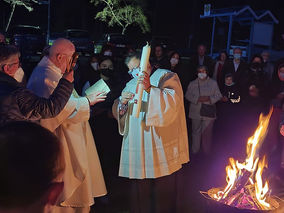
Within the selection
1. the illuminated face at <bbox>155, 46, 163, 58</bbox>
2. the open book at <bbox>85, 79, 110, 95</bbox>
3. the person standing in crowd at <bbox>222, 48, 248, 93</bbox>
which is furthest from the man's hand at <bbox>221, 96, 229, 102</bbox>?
the open book at <bbox>85, 79, 110, 95</bbox>

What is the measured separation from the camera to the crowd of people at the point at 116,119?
1.53 meters

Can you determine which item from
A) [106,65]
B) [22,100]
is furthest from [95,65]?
[22,100]

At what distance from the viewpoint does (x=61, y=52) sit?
12.6ft

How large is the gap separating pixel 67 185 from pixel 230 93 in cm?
527

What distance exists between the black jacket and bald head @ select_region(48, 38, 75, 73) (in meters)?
0.81

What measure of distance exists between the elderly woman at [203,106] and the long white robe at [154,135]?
3.42 meters

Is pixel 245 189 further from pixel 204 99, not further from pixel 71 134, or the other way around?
pixel 204 99

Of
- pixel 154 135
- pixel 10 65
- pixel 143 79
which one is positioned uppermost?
pixel 10 65

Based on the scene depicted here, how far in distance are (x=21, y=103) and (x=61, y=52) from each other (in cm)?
110

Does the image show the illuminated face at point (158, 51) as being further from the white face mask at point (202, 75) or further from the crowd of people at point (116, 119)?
the white face mask at point (202, 75)

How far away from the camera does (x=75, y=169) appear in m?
4.04

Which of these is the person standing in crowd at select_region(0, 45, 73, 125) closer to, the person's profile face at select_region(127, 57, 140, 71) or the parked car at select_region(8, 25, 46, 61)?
the person's profile face at select_region(127, 57, 140, 71)

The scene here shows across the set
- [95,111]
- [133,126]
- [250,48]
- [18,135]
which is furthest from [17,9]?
[18,135]

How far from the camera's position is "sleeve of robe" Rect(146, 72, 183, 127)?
4.43 m
